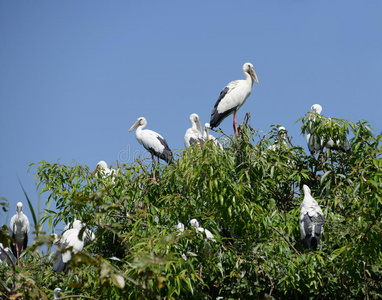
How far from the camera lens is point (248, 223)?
5168 mm

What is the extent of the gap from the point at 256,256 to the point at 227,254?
10.6 inches

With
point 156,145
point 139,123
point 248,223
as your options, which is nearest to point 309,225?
point 248,223

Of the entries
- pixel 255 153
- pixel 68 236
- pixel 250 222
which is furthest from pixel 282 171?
pixel 68 236

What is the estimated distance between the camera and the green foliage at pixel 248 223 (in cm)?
434

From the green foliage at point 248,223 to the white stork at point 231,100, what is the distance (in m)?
2.34

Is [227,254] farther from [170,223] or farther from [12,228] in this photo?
[12,228]

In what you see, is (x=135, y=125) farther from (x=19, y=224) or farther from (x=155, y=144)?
(x=19, y=224)

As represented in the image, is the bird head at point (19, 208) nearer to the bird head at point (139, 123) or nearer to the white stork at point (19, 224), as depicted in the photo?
the white stork at point (19, 224)

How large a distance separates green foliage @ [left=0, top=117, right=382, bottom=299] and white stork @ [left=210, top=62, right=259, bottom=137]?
234cm

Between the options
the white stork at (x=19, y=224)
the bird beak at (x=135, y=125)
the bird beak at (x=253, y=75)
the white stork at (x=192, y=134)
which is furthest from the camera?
the bird beak at (x=135, y=125)

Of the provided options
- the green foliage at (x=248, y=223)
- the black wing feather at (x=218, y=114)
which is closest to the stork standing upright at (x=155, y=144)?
the black wing feather at (x=218, y=114)

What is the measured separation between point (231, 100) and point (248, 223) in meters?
3.82

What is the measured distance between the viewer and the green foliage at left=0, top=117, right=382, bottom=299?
171 inches

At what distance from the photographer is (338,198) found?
5734 millimetres
